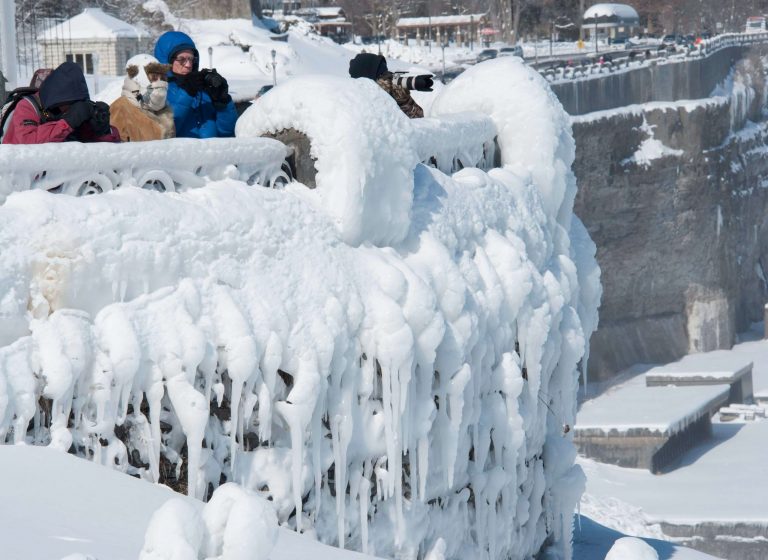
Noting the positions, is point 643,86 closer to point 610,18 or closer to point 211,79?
point 610,18

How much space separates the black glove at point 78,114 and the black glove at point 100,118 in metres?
0.04

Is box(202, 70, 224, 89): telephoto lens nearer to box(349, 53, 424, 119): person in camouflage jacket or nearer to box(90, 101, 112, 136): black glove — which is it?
box(90, 101, 112, 136): black glove

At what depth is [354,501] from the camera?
25.0 feet

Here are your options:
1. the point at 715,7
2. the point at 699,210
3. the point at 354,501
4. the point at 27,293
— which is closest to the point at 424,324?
the point at 354,501

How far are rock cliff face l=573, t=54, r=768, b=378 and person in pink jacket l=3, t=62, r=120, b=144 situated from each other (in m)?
32.7

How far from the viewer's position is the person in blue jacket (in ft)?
27.1

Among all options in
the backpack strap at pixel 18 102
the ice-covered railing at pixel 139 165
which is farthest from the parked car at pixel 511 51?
the backpack strap at pixel 18 102

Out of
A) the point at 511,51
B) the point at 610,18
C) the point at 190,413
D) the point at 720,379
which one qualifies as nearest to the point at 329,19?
the point at 610,18

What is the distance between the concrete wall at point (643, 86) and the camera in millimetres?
41156

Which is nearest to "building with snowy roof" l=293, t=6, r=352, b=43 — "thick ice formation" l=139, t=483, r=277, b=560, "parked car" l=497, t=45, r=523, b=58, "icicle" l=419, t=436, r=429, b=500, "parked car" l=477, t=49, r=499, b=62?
"parked car" l=497, t=45, r=523, b=58

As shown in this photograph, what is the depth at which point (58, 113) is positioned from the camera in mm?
7105

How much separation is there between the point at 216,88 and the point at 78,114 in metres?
1.42

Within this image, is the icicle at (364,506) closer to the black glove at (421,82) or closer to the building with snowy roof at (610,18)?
the black glove at (421,82)

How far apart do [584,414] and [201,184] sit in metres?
24.3
